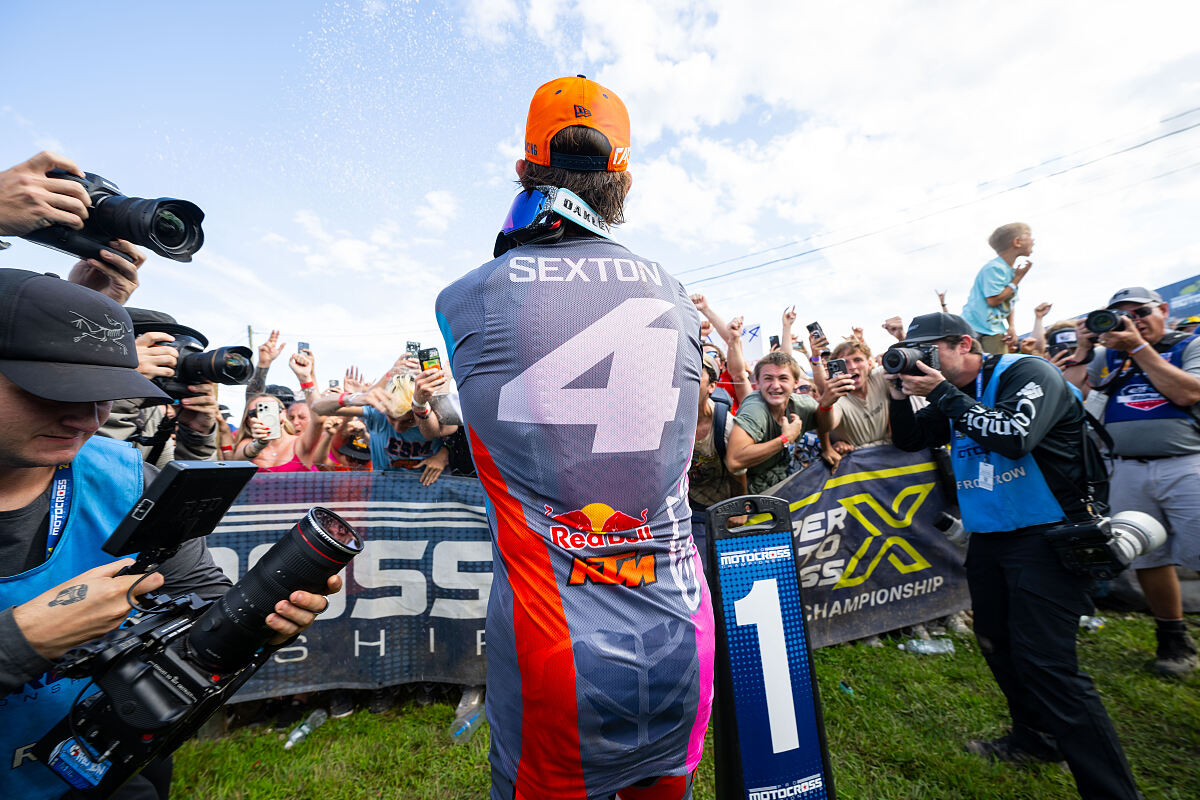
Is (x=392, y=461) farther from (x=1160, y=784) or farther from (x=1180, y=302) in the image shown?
(x=1180, y=302)

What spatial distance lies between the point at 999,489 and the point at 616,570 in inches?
110

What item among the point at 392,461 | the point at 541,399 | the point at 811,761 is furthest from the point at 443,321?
the point at 392,461

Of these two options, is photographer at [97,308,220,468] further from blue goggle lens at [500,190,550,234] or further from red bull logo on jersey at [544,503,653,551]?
red bull logo on jersey at [544,503,653,551]

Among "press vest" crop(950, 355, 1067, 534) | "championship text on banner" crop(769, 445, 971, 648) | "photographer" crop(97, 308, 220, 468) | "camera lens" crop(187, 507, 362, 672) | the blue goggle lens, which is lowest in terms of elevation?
"championship text on banner" crop(769, 445, 971, 648)

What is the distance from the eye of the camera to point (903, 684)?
153 inches

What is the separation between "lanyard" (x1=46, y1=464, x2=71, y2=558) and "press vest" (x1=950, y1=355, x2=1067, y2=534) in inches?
162

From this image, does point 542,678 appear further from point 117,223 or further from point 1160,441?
point 1160,441

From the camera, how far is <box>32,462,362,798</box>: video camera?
4.19ft

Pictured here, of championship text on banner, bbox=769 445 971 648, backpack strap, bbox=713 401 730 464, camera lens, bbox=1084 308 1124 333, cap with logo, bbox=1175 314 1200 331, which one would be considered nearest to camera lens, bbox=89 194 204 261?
backpack strap, bbox=713 401 730 464

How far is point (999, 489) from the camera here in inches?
120

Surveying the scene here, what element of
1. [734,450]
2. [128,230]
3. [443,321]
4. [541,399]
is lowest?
[734,450]

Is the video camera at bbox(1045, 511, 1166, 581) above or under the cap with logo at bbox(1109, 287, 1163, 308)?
under

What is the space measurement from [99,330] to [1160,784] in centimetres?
514

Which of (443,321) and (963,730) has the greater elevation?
(443,321)
